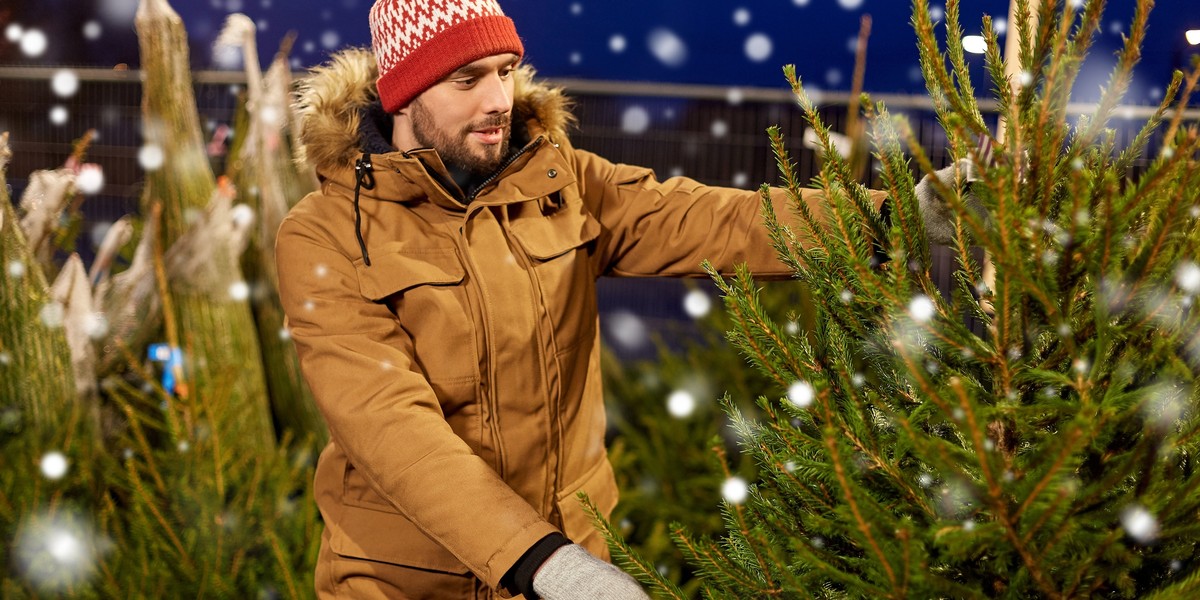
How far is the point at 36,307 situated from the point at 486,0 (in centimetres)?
203

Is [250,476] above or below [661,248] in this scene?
below

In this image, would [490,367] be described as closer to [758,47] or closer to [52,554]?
[52,554]

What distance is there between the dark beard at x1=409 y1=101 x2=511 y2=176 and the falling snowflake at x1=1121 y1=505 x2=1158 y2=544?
127 centimetres

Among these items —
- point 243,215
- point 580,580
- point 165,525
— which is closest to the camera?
point 580,580

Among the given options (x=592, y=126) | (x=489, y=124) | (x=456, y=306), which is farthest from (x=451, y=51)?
(x=592, y=126)

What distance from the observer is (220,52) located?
13.4 feet

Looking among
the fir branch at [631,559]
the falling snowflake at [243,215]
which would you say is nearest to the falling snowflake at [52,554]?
the falling snowflake at [243,215]

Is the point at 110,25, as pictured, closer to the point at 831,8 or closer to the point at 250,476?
the point at 250,476

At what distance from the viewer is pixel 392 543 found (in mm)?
1827

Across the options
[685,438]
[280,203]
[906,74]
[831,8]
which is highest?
[831,8]

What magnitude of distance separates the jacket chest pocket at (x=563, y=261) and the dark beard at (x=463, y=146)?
0.13 meters

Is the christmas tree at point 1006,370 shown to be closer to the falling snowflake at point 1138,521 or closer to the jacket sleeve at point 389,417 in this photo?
the falling snowflake at point 1138,521

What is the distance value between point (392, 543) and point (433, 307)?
463mm

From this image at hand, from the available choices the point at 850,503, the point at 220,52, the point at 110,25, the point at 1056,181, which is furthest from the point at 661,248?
the point at 110,25
